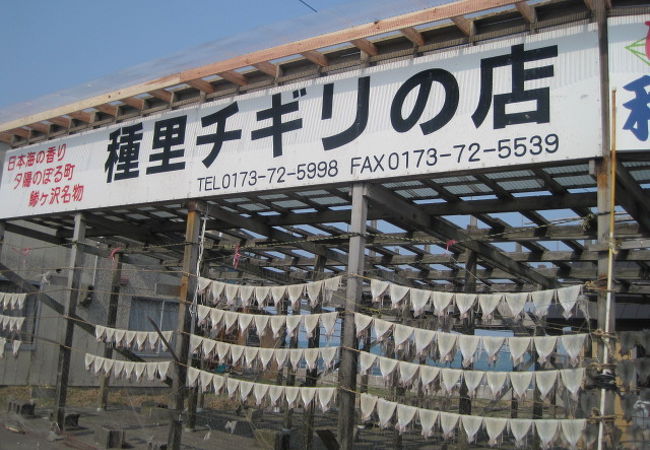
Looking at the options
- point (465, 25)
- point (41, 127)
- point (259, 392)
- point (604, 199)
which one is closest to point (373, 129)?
point (465, 25)

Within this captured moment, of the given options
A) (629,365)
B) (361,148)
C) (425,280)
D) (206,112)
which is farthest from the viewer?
(425,280)

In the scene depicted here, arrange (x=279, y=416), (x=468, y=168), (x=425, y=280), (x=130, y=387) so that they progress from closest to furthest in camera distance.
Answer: (x=468, y=168) < (x=425, y=280) < (x=279, y=416) < (x=130, y=387)

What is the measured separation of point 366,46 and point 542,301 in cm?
440

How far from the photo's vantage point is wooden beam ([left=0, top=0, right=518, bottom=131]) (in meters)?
7.68

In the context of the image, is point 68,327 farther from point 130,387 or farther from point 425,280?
point 425,280

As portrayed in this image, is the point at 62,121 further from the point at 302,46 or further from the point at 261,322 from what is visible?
the point at 261,322

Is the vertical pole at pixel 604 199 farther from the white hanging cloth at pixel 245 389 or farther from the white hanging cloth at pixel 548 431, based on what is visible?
the white hanging cloth at pixel 245 389

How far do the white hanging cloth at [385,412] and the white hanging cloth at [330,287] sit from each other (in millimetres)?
1671

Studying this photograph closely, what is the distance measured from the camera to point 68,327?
1247 cm

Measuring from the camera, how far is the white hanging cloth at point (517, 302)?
24.1ft

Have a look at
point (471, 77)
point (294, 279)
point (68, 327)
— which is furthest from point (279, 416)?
point (471, 77)

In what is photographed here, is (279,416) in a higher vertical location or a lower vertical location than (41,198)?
lower

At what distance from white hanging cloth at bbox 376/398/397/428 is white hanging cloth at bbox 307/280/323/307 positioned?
1.78m

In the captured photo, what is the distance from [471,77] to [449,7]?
95 centimetres
